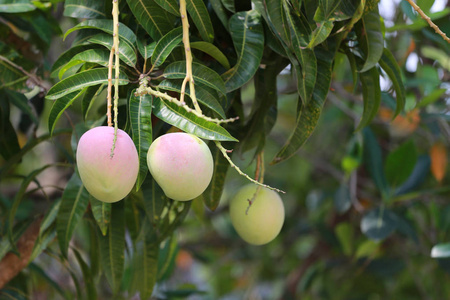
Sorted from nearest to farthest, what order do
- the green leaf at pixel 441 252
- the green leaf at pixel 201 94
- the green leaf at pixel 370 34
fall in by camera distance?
the green leaf at pixel 201 94 < the green leaf at pixel 370 34 < the green leaf at pixel 441 252

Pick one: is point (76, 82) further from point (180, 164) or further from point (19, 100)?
point (19, 100)

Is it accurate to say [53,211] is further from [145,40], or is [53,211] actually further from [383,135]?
[383,135]

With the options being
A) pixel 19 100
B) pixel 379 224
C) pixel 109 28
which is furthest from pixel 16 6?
pixel 379 224

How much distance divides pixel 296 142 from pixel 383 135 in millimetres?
1412

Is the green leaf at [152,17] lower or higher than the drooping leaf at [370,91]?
higher

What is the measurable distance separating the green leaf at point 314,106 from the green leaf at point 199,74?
15 centimetres

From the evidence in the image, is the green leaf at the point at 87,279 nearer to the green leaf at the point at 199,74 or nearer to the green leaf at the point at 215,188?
the green leaf at the point at 215,188

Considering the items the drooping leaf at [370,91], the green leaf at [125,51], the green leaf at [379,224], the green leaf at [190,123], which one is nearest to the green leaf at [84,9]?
the green leaf at [125,51]

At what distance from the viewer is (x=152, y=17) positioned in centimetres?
72

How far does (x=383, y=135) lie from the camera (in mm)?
2080

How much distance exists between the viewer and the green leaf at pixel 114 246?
2.95 ft

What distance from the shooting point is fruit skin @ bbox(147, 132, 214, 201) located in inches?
22.2

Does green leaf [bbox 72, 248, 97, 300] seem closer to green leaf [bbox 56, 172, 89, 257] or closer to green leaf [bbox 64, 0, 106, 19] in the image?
green leaf [bbox 56, 172, 89, 257]

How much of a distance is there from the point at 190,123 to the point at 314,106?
238mm
